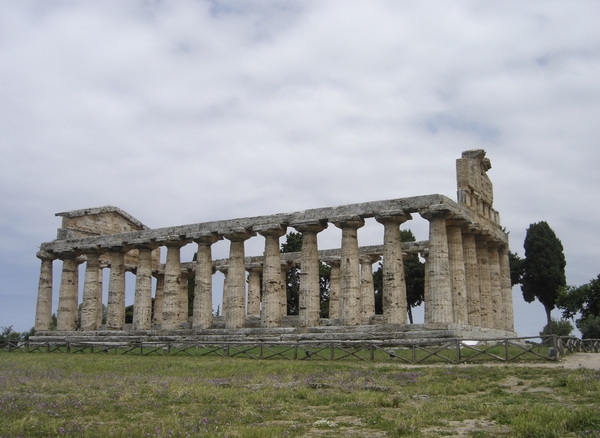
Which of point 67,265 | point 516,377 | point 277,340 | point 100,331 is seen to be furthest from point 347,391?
point 67,265

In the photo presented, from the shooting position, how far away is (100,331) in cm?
4272

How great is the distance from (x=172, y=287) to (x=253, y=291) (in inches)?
497

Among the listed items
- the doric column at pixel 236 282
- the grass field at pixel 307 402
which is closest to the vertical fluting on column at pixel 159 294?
the doric column at pixel 236 282

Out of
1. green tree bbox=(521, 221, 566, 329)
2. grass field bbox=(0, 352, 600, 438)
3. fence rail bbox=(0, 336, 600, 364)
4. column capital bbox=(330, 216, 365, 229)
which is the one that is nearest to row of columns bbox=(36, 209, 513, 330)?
column capital bbox=(330, 216, 365, 229)

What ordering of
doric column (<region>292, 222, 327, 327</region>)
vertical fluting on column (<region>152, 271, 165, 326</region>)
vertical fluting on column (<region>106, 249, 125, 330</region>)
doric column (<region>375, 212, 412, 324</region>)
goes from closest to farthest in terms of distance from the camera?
doric column (<region>375, 212, 412, 324</region>), doric column (<region>292, 222, 327, 327</region>), vertical fluting on column (<region>106, 249, 125, 330</region>), vertical fluting on column (<region>152, 271, 165, 326</region>)

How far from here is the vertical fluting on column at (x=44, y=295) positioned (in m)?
47.9

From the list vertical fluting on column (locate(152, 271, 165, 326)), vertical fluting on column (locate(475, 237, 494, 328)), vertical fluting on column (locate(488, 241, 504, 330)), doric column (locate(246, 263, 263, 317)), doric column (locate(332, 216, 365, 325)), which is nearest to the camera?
doric column (locate(332, 216, 365, 325))

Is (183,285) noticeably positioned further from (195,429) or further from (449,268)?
(195,429)

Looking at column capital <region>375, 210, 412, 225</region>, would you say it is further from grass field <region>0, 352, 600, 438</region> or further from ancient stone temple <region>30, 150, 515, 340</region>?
grass field <region>0, 352, 600, 438</region>

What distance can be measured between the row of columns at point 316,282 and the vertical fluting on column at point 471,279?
62 millimetres

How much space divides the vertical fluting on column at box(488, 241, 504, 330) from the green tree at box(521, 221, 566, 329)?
15.5 meters

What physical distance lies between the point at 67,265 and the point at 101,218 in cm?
503

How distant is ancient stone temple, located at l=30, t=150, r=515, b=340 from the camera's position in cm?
3297

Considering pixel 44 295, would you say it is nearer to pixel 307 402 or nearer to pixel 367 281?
pixel 367 281
